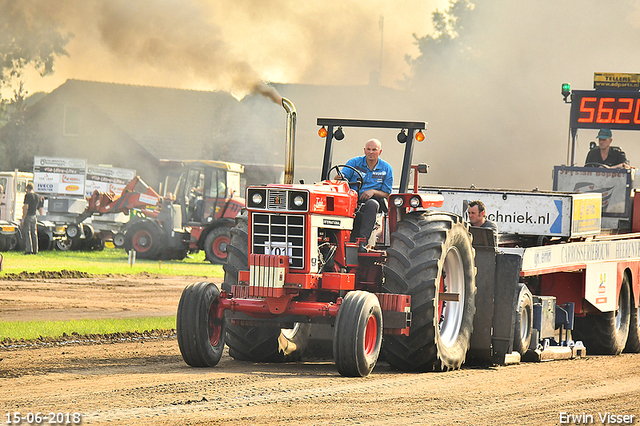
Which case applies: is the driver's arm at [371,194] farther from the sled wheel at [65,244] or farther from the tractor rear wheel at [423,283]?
the sled wheel at [65,244]

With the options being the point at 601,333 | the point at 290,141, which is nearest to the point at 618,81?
the point at 601,333

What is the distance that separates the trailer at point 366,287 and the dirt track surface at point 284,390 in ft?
0.91

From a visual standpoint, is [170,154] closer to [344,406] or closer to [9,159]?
[9,159]

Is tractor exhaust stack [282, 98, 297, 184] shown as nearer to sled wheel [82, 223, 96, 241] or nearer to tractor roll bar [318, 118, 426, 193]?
tractor roll bar [318, 118, 426, 193]

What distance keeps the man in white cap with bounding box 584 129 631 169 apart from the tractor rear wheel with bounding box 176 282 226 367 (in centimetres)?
834

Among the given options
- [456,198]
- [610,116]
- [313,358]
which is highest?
[610,116]

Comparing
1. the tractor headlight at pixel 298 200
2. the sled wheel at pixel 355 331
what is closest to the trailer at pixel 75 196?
the tractor headlight at pixel 298 200

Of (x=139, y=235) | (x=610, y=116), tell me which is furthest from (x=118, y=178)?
(x=610, y=116)

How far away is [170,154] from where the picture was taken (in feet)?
165

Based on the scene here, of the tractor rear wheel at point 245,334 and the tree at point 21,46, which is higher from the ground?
the tree at point 21,46

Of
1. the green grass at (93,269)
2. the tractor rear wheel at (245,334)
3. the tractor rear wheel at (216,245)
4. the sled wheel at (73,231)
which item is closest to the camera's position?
the tractor rear wheel at (245,334)

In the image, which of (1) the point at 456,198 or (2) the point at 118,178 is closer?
(1) the point at 456,198

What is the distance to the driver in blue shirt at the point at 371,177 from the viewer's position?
31.4 feet

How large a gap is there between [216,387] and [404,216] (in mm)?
2819
